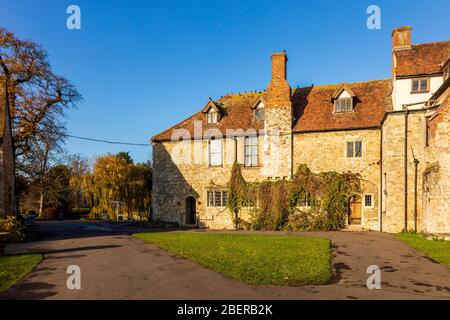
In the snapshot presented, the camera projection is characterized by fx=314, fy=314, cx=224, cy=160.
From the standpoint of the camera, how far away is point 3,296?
7.08m

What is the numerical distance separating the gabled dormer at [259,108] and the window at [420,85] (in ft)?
34.1

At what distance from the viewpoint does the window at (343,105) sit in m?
23.7

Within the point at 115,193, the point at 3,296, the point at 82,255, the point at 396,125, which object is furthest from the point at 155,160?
the point at 3,296

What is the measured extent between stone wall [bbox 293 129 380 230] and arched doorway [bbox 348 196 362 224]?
39cm

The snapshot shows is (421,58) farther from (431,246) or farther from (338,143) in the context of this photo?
(431,246)

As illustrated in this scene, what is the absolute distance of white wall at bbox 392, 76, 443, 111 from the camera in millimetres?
20609

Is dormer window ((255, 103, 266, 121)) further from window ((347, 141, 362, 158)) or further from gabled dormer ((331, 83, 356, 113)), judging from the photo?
window ((347, 141, 362, 158))

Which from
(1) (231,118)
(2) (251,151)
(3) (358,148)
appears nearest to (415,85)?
(3) (358,148)

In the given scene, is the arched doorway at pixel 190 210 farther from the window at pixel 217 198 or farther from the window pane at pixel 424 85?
the window pane at pixel 424 85

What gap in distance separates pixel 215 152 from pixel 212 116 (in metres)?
3.41

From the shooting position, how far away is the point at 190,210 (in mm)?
26750

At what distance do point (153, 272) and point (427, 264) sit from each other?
9.20 meters

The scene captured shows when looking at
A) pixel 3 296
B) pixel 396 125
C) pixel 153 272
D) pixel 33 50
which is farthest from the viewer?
pixel 33 50

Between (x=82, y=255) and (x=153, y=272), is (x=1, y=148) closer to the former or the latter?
(x=82, y=255)
